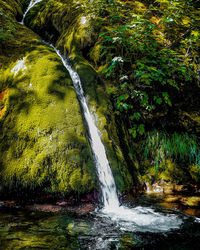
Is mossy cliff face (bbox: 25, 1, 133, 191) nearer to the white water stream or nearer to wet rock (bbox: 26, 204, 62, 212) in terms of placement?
the white water stream

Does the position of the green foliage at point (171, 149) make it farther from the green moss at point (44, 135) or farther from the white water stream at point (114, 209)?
the green moss at point (44, 135)

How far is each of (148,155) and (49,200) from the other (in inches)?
Answer: 105

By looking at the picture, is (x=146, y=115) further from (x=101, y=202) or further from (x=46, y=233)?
(x=46, y=233)

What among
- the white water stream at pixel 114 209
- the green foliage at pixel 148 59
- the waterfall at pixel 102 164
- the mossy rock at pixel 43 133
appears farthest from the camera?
the green foliage at pixel 148 59

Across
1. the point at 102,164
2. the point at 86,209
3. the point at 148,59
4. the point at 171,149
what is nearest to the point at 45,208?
the point at 86,209

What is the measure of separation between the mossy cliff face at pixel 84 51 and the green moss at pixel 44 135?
57 centimetres

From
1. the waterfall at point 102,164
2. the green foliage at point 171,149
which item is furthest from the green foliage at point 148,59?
the waterfall at point 102,164

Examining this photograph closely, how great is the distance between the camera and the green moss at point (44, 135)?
8.82 ft

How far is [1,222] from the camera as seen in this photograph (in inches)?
78.5

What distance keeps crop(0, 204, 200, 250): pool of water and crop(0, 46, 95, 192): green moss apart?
1.62 feet

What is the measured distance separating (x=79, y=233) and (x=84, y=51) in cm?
471

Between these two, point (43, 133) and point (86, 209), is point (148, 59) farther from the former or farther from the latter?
point (86, 209)

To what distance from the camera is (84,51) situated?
16.4 feet

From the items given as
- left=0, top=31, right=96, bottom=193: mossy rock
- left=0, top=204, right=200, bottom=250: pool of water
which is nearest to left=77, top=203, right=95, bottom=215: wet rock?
left=0, top=204, right=200, bottom=250: pool of water
